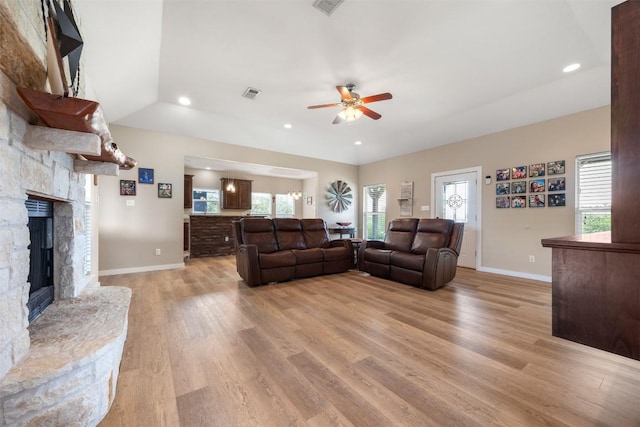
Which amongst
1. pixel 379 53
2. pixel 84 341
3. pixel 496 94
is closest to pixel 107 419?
pixel 84 341

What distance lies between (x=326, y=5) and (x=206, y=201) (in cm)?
628

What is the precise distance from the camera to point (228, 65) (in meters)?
3.04

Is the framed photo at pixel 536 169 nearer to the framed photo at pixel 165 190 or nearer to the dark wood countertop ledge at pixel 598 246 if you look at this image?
the dark wood countertop ledge at pixel 598 246

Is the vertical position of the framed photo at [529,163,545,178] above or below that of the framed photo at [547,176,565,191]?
above

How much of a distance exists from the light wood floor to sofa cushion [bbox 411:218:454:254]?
0.99m

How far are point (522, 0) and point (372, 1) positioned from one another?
4.15 ft

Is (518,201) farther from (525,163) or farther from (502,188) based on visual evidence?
(525,163)

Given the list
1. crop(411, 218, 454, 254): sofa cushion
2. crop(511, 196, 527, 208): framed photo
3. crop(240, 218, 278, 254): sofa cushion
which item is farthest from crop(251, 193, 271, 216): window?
Answer: crop(511, 196, 527, 208): framed photo

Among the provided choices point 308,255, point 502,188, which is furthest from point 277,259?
point 502,188

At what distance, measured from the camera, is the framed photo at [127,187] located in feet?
13.9

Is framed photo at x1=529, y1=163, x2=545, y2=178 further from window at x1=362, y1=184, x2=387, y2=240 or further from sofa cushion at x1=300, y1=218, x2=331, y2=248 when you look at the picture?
sofa cushion at x1=300, y1=218, x2=331, y2=248

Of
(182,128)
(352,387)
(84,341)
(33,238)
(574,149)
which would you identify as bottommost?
(352,387)

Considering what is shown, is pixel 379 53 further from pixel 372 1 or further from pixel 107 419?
pixel 107 419

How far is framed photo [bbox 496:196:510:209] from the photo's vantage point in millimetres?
4309
